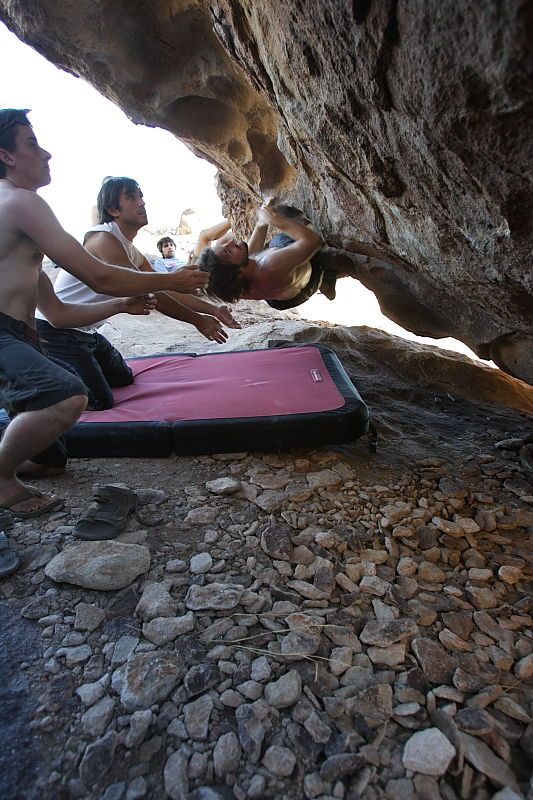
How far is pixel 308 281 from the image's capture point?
400cm

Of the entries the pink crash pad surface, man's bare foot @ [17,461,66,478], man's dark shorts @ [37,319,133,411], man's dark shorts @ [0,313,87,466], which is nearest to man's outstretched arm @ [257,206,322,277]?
the pink crash pad surface

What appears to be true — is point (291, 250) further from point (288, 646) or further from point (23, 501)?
point (288, 646)

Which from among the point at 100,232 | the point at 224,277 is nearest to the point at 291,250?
the point at 224,277

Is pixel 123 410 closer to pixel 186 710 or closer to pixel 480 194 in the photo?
pixel 186 710

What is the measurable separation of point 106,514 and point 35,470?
57 cm

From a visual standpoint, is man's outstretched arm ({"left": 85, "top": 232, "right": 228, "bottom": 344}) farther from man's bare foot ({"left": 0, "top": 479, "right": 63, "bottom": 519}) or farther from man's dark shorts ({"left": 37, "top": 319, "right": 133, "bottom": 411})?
man's bare foot ({"left": 0, "top": 479, "right": 63, "bottom": 519})

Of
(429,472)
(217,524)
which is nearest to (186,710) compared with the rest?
(217,524)

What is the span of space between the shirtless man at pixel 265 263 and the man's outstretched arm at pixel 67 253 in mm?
1615

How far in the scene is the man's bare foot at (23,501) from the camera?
166 cm

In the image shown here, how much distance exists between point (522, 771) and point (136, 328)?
521 centimetres

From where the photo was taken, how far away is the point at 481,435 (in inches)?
102

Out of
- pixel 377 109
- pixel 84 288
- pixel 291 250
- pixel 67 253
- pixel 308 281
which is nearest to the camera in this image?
pixel 377 109

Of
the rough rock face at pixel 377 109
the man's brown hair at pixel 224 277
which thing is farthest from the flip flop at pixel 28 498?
the man's brown hair at pixel 224 277

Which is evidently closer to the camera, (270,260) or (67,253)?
(67,253)
